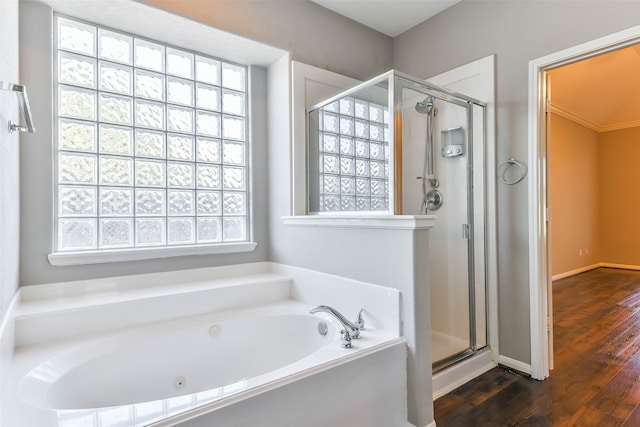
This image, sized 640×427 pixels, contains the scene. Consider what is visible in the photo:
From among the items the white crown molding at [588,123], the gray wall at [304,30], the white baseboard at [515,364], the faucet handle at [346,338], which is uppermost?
the white crown molding at [588,123]

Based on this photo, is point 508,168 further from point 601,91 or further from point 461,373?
point 601,91

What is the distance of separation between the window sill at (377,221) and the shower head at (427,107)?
797 mm

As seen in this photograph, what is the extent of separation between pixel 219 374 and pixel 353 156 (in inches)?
60.2

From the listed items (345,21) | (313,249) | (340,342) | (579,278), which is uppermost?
(345,21)

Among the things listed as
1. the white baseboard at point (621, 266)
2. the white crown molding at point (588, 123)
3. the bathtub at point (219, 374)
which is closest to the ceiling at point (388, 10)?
the bathtub at point (219, 374)

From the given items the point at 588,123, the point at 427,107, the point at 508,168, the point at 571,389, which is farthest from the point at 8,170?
the point at 588,123

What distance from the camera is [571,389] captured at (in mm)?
1980

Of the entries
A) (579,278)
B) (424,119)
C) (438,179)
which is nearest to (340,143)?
(424,119)

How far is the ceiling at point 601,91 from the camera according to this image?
388 centimetres

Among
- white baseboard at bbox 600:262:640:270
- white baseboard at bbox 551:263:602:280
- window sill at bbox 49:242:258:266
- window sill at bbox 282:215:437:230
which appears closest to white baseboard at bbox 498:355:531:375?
window sill at bbox 282:215:437:230

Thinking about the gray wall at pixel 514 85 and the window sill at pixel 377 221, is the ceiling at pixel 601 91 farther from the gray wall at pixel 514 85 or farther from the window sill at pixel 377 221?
the window sill at pixel 377 221

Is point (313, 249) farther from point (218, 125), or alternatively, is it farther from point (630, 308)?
point (630, 308)

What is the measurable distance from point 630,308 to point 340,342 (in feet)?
12.2

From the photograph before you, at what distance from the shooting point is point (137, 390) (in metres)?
1.66
